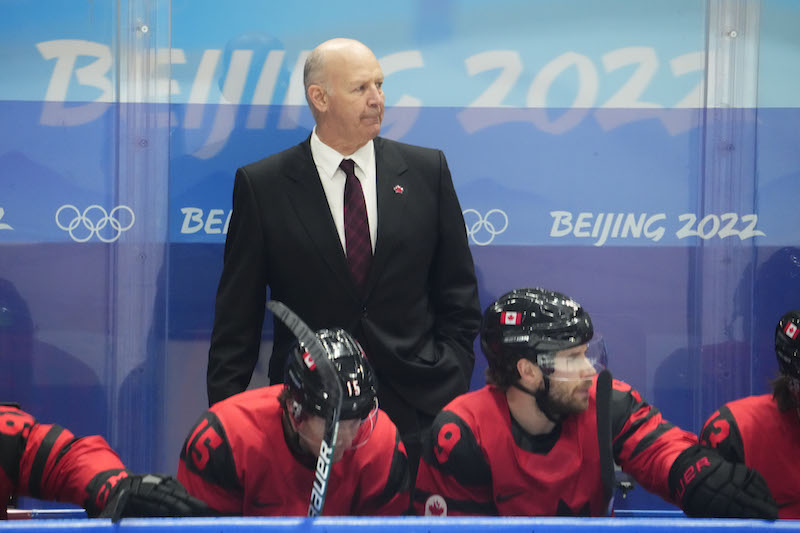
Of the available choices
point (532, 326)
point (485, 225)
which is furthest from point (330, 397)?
point (485, 225)

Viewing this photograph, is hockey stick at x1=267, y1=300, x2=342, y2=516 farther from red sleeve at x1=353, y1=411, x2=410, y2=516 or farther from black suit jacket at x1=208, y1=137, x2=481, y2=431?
black suit jacket at x1=208, y1=137, x2=481, y2=431

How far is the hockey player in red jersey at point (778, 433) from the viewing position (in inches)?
92.4

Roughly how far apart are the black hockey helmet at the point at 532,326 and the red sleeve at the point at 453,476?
0.21 metres

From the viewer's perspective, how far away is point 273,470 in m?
2.27

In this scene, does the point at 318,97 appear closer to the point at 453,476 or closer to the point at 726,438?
the point at 453,476

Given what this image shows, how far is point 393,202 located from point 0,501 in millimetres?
1324

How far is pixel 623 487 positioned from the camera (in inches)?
93.4

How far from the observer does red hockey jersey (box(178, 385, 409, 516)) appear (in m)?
2.21

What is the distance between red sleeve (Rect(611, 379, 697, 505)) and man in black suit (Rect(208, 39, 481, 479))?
59 cm

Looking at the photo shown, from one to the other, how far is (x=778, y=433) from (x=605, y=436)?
1.67ft

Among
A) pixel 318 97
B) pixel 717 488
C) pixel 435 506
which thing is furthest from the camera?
pixel 318 97

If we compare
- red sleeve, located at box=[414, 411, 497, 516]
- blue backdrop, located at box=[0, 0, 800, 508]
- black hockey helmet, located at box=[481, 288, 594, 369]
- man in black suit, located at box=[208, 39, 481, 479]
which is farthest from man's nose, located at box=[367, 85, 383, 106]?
red sleeve, located at box=[414, 411, 497, 516]

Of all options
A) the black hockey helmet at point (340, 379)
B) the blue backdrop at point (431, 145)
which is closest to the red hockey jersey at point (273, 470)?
the black hockey helmet at point (340, 379)

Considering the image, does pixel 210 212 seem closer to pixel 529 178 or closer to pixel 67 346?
pixel 67 346
